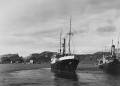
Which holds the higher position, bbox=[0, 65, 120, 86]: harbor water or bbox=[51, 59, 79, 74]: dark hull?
bbox=[51, 59, 79, 74]: dark hull

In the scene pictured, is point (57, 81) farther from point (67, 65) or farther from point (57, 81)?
point (67, 65)

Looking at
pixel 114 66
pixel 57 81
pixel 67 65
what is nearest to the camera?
pixel 57 81

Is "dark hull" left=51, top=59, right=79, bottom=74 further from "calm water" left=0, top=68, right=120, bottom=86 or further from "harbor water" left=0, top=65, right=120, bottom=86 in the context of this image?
"calm water" left=0, top=68, right=120, bottom=86

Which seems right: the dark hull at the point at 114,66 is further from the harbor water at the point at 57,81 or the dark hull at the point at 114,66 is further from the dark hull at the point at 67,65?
the harbor water at the point at 57,81

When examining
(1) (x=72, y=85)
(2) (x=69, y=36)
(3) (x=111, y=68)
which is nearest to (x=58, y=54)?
(2) (x=69, y=36)

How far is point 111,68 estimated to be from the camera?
114 meters

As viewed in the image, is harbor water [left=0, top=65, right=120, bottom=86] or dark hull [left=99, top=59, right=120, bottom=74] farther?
dark hull [left=99, top=59, right=120, bottom=74]

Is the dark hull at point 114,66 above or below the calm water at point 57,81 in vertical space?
above

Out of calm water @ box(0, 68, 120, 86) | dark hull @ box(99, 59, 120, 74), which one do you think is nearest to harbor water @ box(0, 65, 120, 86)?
calm water @ box(0, 68, 120, 86)

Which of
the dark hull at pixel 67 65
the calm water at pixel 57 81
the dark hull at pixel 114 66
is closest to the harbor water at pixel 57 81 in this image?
the calm water at pixel 57 81

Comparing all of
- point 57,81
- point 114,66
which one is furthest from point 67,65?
point 114,66

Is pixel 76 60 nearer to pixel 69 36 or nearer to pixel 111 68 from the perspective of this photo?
pixel 69 36

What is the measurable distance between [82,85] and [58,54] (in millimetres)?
56877

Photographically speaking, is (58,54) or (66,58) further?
(58,54)
